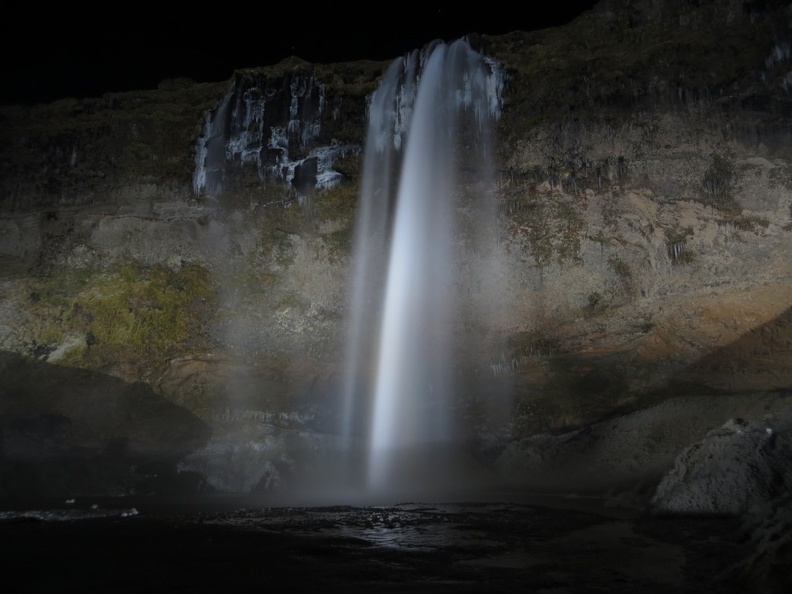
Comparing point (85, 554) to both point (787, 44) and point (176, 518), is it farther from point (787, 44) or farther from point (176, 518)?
point (787, 44)

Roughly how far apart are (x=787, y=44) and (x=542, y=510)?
16832 mm

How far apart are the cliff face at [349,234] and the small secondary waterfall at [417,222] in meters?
0.77

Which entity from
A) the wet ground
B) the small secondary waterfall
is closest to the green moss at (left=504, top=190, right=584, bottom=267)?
the small secondary waterfall

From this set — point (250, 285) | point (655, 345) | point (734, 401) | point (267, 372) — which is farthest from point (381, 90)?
point (734, 401)

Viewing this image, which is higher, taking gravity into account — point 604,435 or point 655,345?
point 655,345

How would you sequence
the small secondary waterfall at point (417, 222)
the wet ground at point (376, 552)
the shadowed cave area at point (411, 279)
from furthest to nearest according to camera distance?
the small secondary waterfall at point (417, 222) < the shadowed cave area at point (411, 279) < the wet ground at point (376, 552)

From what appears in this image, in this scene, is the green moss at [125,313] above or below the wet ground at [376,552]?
above

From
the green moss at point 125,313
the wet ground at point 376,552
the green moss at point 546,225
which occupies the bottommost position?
the wet ground at point 376,552

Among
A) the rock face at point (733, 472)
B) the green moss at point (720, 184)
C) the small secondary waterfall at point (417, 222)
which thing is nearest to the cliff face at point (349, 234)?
the green moss at point (720, 184)

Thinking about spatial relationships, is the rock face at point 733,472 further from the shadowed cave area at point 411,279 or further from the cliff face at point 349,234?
the cliff face at point 349,234

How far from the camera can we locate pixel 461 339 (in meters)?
20.4

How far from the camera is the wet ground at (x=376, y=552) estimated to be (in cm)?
533

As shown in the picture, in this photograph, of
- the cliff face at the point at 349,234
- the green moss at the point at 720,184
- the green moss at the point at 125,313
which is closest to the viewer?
the cliff face at the point at 349,234

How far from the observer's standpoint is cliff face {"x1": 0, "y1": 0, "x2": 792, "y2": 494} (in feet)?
58.5
